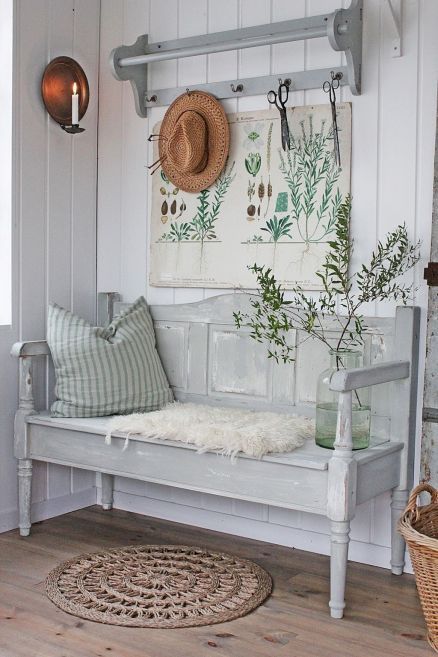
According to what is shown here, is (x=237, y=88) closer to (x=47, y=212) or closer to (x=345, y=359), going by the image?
(x=47, y=212)

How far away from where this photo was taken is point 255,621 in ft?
8.85

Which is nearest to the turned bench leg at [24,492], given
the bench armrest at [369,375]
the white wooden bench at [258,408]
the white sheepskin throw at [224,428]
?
the white wooden bench at [258,408]

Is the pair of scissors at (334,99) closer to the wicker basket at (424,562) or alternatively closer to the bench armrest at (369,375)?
the bench armrest at (369,375)

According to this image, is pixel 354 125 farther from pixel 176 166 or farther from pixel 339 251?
pixel 176 166

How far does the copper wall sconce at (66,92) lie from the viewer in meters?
3.66

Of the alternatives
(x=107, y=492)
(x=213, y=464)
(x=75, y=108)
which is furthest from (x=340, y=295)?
(x=107, y=492)

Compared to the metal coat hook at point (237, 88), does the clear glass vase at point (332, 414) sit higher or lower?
lower

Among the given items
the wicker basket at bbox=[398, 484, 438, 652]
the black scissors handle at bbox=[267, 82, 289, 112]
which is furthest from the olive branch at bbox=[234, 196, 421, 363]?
the wicker basket at bbox=[398, 484, 438, 652]

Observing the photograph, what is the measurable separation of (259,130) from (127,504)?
1.80 metres

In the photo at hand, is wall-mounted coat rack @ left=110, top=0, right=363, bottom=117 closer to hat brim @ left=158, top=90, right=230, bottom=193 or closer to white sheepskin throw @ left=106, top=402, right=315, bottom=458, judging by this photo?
hat brim @ left=158, top=90, right=230, bottom=193

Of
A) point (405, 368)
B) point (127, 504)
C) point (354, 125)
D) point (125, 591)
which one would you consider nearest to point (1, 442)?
point (127, 504)

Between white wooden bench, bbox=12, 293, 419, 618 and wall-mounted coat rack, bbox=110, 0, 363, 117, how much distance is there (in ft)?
2.86

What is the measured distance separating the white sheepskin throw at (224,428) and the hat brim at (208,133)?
979mm

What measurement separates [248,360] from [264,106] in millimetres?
1043
